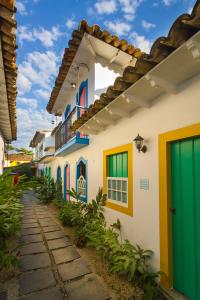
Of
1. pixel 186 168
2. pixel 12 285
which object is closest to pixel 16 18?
pixel 186 168

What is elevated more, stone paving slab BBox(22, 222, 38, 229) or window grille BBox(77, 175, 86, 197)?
window grille BBox(77, 175, 86, 197)

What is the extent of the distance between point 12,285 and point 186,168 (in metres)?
3.63

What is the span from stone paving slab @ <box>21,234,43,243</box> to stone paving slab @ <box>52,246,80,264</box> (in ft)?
3.41

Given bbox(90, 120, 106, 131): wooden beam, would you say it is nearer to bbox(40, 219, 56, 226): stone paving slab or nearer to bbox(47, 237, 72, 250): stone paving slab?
bbox(47, 237, 72, 250): stone paving slab

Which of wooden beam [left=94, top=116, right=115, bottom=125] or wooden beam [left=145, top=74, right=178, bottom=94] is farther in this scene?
wooden beam [left=94, top=116, right=115, bottom=125]

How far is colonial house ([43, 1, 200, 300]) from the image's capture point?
2.65 m

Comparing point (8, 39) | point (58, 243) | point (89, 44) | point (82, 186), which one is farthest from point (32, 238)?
point (89, 44)

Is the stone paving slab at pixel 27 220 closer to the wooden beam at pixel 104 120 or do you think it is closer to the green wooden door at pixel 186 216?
the wooden beam at pixel 104 120

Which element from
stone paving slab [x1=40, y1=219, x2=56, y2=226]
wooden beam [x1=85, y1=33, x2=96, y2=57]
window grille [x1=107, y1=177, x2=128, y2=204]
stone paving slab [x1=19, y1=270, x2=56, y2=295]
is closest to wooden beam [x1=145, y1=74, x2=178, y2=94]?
window grille [x1=107, y1=177, x2=128, y2=204]

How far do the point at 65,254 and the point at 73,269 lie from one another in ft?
2.53

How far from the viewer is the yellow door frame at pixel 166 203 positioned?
306 centimetres

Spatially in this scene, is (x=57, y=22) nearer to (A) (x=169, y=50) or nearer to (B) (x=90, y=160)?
(B) (x=90, y=160)

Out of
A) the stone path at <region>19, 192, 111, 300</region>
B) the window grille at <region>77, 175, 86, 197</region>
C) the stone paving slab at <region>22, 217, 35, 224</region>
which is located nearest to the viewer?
the stone path at <region>19, 192, 111, 300</region>

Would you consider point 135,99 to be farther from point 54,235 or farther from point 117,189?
point 54,235
